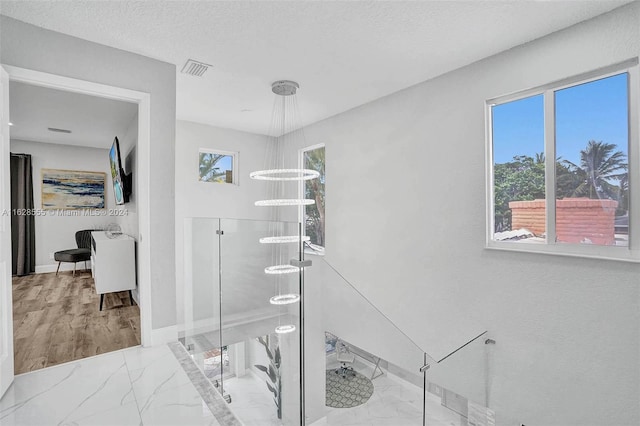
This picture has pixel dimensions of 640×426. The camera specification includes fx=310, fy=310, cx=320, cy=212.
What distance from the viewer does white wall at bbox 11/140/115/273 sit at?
4.29 meters

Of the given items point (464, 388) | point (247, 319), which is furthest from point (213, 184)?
point (464, 388)

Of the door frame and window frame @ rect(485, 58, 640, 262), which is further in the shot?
the door frame

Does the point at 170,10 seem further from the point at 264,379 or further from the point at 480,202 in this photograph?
the point at 480,202

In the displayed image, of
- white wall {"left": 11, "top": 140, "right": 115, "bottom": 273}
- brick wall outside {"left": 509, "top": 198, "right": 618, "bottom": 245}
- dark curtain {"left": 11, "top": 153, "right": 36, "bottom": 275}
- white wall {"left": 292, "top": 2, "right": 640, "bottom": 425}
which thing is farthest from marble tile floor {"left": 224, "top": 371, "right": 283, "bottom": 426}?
dark curtain {"left": 11, "top": 153, "right": 36, "bottom": 275}

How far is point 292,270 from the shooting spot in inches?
82.0

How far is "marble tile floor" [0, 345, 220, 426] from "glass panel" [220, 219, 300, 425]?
295 mm

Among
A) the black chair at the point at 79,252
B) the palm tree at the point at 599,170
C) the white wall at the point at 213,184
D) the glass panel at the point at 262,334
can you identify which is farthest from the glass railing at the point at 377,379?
the black chair at the point at 79,252

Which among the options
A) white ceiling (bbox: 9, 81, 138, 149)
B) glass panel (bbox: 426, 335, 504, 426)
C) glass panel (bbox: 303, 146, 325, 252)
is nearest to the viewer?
glass panel (bbox: 426, 335, 504, 426)

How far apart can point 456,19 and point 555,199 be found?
163 cm

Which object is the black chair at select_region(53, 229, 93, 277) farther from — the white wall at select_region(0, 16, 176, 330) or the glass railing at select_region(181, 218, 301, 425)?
the white wall at select_region(0, 16, 176, 330)

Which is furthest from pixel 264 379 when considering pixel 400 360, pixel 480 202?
pixel 480 202

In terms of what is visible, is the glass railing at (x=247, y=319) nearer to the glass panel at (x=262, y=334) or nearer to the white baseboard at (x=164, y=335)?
the glass panel at (x=262, y=334)

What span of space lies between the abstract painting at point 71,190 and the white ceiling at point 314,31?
221 cm

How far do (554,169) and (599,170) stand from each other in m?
0.28
